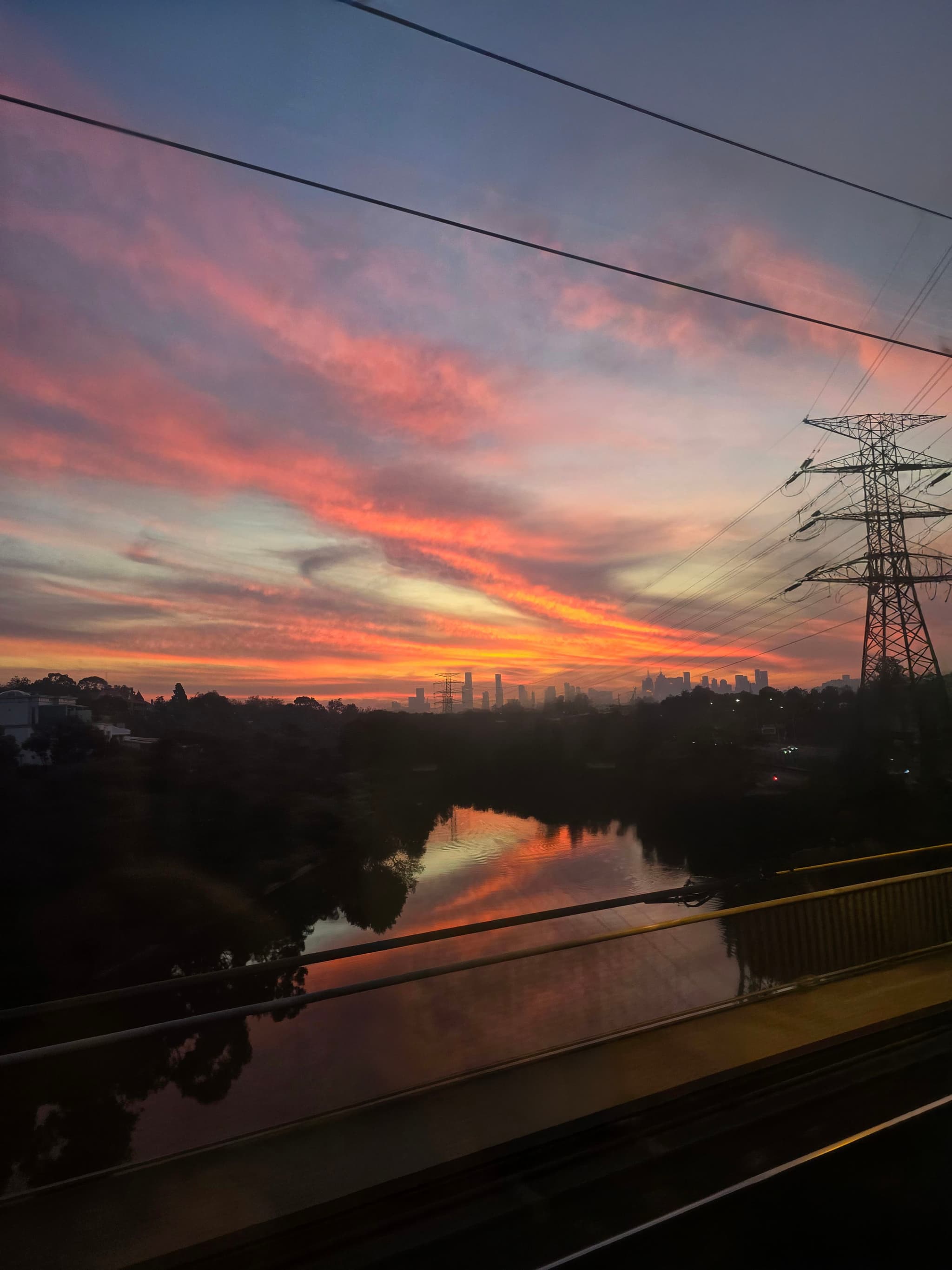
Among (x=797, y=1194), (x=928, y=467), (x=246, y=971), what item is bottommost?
(x=797, y=1194)

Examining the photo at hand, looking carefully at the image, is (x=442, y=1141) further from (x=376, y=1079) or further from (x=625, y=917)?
(x=625, y=917)

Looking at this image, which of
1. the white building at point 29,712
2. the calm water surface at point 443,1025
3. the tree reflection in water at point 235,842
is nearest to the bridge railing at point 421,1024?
the calm water surface at point 443,1025

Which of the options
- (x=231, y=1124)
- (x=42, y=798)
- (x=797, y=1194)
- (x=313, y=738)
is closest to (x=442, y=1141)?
(x=231, y=1124)

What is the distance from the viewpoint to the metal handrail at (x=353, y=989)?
3.86 m

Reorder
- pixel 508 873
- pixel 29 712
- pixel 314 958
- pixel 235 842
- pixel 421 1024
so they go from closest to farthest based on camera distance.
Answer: pixel 314 958
pixel 421 1024
pixel 29 712
pixel 508 873
pixel 235 842

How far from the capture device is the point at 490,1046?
214 inches

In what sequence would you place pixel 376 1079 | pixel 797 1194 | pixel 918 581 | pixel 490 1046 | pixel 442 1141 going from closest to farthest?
pixel 797 1194
pixel 442 1141
pixel 376 1079
pixel 490 1046
pixel 918 581

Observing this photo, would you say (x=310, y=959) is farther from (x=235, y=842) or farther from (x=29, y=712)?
(x=235, y=842)

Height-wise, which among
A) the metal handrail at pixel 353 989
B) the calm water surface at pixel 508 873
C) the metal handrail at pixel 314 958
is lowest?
the calm water surface at pixel 508 873

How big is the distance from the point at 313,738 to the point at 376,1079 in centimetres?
1887

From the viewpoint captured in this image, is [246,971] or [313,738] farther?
[313,738]

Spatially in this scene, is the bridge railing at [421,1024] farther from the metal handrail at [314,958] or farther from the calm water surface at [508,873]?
the calm water surface at [508,873]

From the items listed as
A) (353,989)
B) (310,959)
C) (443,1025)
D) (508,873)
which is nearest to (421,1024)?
(443,1025)

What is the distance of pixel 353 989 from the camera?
4.75 metres
